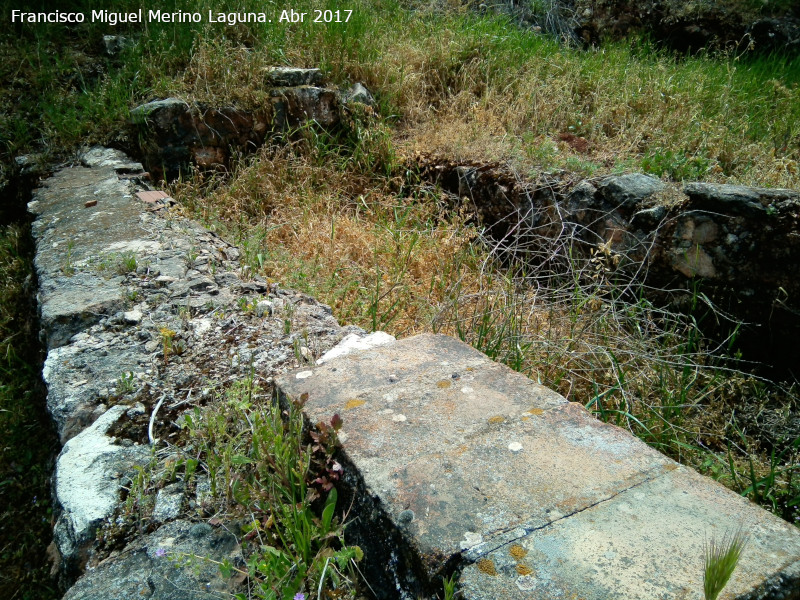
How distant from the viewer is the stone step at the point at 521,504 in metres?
1.11

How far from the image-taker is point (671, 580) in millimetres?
1086

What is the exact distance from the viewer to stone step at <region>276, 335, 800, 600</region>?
3.65 ft

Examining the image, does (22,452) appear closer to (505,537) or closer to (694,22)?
(505,537)

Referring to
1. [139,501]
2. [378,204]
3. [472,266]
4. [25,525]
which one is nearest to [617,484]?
[139,501]

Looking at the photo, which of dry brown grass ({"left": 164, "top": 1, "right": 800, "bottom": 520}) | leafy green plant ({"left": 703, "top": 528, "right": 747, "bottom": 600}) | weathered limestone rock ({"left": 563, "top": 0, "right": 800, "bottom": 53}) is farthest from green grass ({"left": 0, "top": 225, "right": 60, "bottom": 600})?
weathered limestone rock ({"left": 563, "top": 0, "right": 800, "bottom": 53})

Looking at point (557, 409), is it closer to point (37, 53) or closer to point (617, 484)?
point (617, 484)

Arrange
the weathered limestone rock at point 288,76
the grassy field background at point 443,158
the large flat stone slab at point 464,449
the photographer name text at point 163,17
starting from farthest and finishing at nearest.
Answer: the photographer name text at point 163,17 → the weathered limestone rock at point 288,76 → the grassy field background at point 443,158 → the large flat stone slab at point 464,449

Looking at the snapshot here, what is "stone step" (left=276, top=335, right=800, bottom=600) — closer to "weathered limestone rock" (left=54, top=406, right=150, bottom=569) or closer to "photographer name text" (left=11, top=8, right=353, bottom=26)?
"weathered limestone rock" (left=54, top=406, right=150, bottom=569)

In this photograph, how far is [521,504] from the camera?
1263 mm

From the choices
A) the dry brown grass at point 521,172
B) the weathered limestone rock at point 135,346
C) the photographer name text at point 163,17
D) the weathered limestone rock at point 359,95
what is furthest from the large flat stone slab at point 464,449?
A: the photographer name text at point 163,17

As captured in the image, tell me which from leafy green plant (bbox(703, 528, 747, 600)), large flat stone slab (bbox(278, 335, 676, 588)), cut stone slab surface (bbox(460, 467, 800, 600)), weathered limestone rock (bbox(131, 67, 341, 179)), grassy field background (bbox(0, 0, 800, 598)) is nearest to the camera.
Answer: leafy green plant (bbox(703, 528, 747, 600))

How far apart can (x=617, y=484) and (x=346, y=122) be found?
4.01 metres

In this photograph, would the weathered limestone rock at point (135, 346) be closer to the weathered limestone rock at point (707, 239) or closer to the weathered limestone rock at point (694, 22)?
the weathered limestone rock at point (707, 239)

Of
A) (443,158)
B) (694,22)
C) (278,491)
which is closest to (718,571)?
(278,491)
